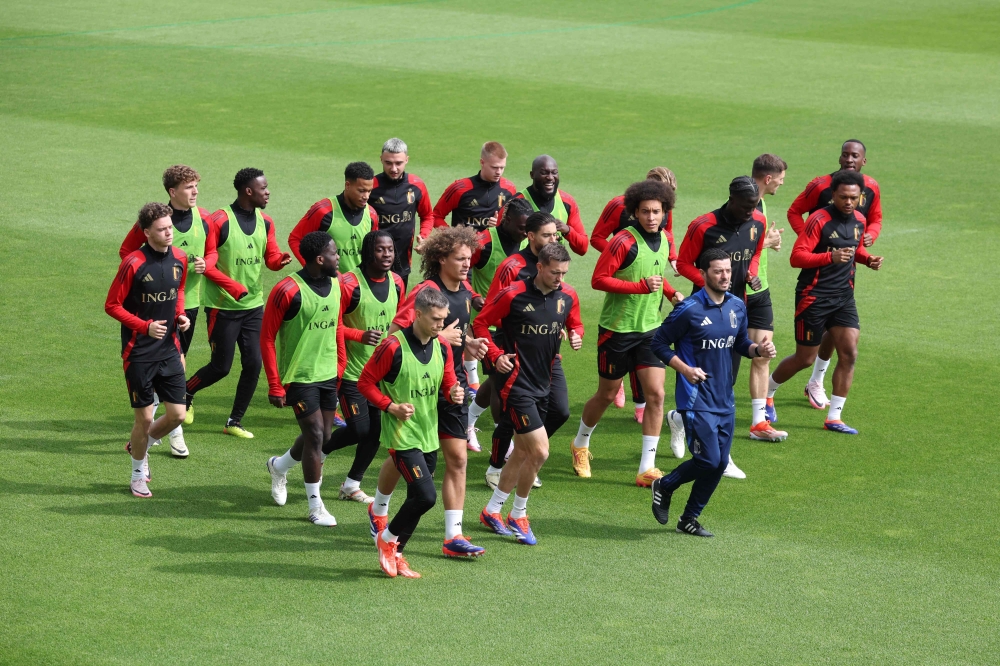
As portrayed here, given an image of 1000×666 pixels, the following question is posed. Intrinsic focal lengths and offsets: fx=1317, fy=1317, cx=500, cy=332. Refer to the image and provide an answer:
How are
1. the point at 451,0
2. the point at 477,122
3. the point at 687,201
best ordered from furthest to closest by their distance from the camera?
the point at 451,0 < the point at 477,122 < the point at 687,201

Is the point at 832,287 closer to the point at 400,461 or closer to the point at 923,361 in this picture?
the point at 923,361

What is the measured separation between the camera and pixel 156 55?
33250 mm

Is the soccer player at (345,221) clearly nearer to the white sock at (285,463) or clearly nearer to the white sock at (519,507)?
the white sock at (285,463)

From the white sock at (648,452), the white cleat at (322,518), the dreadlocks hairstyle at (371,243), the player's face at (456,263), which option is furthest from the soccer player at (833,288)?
the white cleat at (322,518)

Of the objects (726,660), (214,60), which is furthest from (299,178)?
(726,660)

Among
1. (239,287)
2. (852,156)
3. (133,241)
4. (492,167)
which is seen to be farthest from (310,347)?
(852,156)

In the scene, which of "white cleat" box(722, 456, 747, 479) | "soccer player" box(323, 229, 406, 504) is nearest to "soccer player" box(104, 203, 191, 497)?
"soccer player" box(323, 229, 406, 504)

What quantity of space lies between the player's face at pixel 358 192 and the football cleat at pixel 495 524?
3.58 meters

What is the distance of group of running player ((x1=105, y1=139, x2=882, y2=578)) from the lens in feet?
30.6

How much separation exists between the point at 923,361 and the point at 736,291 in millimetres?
3975

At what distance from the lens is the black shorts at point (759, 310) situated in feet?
40.8

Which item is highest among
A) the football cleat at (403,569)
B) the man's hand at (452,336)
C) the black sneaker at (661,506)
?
the man's hand at (452,336)

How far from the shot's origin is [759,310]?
492 inches

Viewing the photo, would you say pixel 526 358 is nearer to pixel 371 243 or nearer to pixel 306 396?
pixel 371 243
